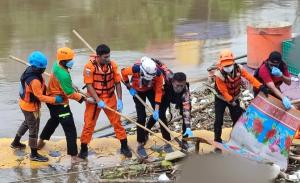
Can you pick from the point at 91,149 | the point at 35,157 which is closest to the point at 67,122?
the point at 35,157

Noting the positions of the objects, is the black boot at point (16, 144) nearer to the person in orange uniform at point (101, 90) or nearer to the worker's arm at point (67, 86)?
the person in orange uniform at point (101, 90)

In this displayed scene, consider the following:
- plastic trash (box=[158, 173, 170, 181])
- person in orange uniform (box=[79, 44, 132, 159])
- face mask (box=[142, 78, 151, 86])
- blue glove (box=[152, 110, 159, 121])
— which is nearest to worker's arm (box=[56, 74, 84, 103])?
person in orange uniform (box=[79, 44, 132, 159])

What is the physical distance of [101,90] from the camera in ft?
26.4

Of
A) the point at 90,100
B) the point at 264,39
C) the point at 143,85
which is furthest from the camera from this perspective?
the point at 264,39

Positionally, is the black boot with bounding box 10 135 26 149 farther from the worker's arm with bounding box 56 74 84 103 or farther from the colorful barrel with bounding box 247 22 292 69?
the colorful barrel with bounding box 247 22 292 69

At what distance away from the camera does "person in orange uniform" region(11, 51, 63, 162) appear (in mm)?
7625

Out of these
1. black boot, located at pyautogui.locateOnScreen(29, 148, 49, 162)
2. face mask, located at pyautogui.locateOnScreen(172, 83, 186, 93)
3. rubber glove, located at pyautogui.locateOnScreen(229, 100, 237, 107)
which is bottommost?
black boot, located at pyautogui.locateOnScreen(29, 148, 49, 162)

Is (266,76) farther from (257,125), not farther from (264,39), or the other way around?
A: (264,39)

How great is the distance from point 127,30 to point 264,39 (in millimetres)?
6763

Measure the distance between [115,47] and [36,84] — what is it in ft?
26.1

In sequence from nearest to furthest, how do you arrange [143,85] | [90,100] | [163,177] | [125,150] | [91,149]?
1. [163,177]
2. [90,100]
3. [143,85]
4. [125,150]
5. [91,149]

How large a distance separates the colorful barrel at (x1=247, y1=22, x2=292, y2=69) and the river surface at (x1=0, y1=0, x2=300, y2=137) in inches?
59.8

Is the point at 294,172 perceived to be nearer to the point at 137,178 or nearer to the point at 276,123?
the point at 276,123

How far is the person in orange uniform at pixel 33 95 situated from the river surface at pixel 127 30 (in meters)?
1.61
